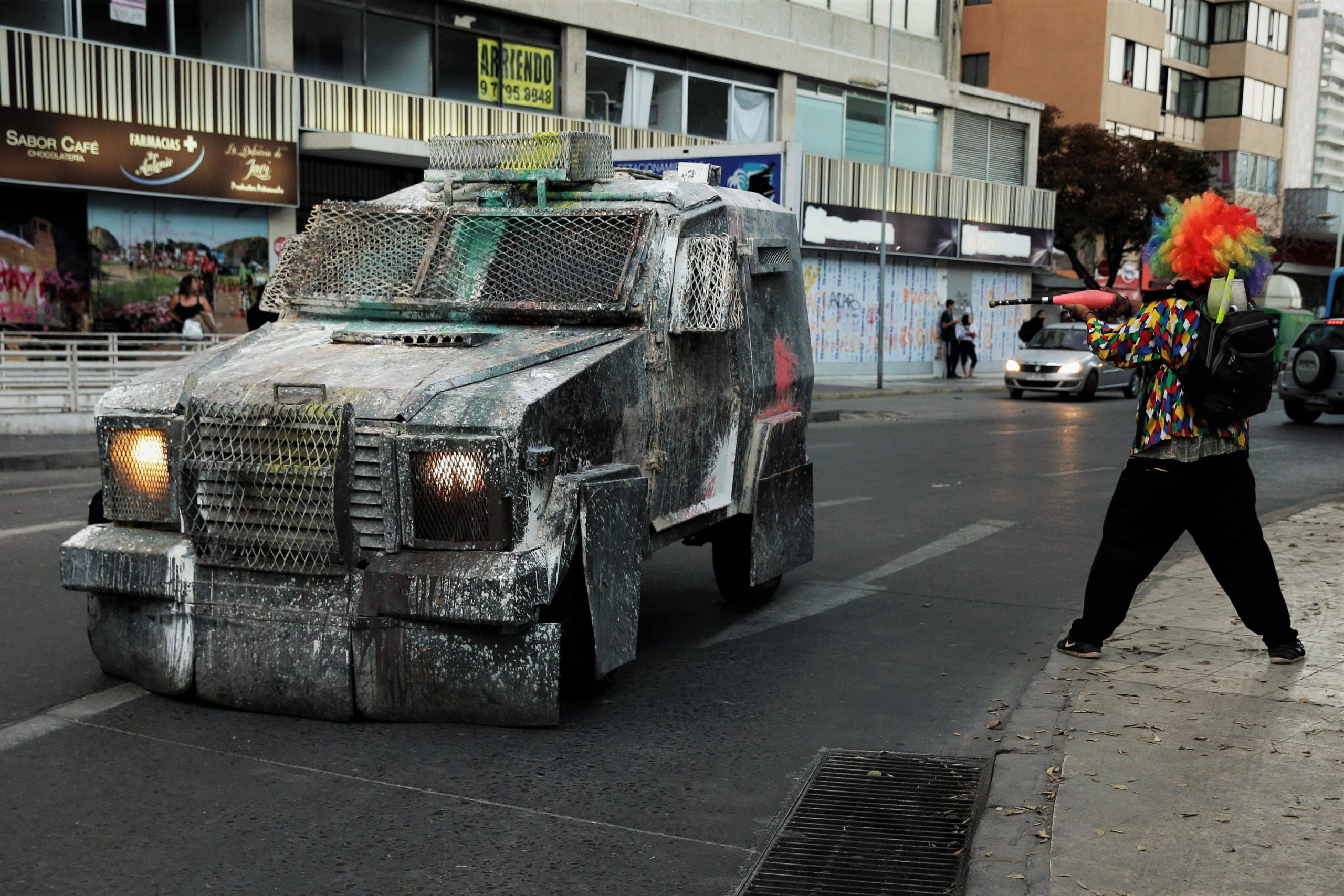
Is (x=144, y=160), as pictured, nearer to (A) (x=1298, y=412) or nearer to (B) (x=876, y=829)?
(A) (x=1298, y=412)

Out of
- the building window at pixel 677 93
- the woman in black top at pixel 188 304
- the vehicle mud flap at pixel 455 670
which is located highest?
the building window at pixel 677 93

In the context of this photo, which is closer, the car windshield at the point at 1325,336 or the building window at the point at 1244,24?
the car windshield at the point at 1325,336

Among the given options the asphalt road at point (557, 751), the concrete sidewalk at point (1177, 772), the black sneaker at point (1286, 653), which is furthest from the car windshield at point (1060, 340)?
the black sneaker at point (1286, 653)

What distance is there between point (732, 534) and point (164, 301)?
55.9 feet

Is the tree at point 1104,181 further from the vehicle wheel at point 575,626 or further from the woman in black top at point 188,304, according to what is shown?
the vehicle wheel at point 575,626

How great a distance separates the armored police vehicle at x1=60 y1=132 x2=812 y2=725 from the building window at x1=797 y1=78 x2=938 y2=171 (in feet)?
99.3

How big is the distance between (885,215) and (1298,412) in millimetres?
13657

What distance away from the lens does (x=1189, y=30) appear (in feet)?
202

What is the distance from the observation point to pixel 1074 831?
13.8 feet

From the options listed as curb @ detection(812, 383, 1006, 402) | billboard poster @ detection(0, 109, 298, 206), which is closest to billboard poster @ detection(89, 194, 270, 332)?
billboard poster @ detection(0, 109, 298, 206)

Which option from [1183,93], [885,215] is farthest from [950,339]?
[1183,93]

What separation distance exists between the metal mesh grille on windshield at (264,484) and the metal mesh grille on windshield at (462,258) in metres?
1.35

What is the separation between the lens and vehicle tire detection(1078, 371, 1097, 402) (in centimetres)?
2809

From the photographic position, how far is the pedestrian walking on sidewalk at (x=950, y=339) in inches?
1470
